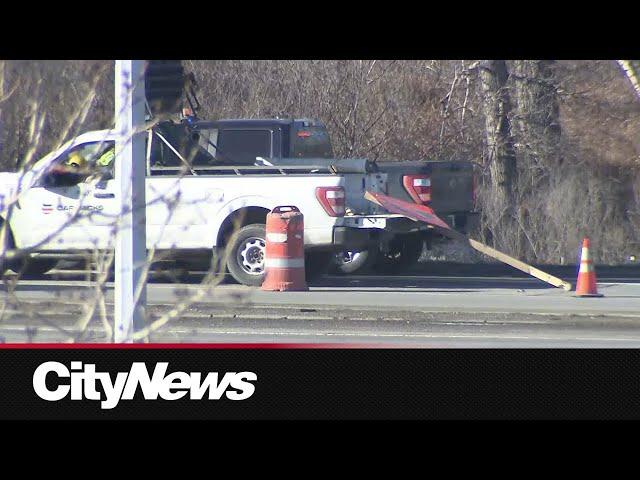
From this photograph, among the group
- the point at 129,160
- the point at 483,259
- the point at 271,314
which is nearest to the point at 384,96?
the point at 483,259

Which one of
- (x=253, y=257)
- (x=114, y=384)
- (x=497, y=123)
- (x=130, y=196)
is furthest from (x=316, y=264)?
(x=114, y=384)

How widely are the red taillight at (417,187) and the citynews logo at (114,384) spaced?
10561 mm

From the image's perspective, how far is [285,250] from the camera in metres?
13.5

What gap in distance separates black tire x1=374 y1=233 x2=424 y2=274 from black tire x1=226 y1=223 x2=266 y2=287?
9.03 ft

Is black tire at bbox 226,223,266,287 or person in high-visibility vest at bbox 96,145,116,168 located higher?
person in high-visibility vest at bbox 96,145,116,168

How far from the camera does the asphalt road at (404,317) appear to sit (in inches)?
393

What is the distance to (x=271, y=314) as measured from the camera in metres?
11.7

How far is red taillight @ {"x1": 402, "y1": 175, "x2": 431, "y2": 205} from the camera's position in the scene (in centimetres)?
1527

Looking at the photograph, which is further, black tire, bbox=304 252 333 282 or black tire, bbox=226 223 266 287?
black tire, bbox=304 252 333 282

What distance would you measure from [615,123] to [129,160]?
21624 mm

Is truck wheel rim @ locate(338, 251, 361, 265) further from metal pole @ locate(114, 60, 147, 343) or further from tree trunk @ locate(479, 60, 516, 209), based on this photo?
metal pole @ locate(114, 60, 147, 343)

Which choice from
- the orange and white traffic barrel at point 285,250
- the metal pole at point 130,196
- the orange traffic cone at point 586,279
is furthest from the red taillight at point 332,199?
the metal pole at point 130,196

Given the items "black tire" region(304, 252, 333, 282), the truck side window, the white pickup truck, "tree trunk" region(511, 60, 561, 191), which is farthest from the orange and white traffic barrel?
"tree trunk" region(511, 60, 561, 191)

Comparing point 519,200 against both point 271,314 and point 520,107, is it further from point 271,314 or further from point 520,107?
point 271,314
